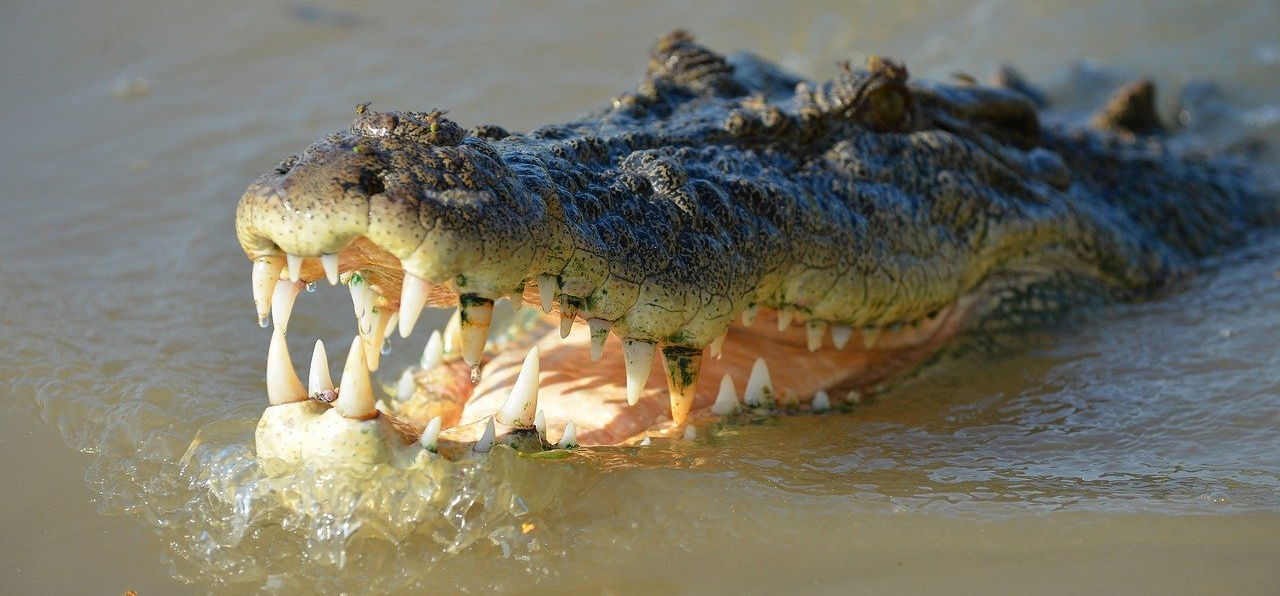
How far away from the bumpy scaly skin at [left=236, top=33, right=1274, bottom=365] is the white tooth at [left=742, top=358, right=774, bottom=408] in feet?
0.72

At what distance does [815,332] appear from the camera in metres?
3.86

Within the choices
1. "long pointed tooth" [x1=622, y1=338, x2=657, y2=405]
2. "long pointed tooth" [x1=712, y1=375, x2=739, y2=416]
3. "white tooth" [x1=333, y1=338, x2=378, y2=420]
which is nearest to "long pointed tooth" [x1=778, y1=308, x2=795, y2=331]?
"long pointed tooth" [x1=712, y1=375, x2=739, y2=416]

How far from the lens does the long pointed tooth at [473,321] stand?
2.76 meters

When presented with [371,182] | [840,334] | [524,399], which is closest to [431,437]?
[524,399]

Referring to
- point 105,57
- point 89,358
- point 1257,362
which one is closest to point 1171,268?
point 1257,362

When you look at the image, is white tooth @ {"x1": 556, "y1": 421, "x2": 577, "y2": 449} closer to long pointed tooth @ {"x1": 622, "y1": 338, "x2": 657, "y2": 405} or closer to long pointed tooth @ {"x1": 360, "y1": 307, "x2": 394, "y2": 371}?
long pointed tooth @ {"x1": 622, "y1": 338, "x2": 657, "y2": 405}

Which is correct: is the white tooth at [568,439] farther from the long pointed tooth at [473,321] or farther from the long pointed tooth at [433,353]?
the long pointed tooth at [433,353]

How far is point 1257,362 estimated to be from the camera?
439 cm

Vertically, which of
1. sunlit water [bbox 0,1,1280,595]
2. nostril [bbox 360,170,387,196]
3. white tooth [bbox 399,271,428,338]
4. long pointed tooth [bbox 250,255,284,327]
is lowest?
sunlit water [bbox 0,1,1280,595]

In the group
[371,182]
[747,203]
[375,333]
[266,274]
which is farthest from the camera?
[747,203]

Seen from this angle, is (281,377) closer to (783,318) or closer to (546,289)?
(546,289)

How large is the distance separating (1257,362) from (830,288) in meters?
1.90

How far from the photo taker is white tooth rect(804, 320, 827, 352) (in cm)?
384

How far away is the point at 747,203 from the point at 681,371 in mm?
580
